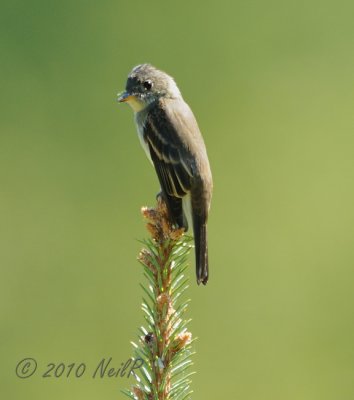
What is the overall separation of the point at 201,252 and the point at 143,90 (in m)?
1.28

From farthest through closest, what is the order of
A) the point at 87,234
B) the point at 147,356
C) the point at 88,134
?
the point at 88,134 → the point at 87,234 → the point at 147,356

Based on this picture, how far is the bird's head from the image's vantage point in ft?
15.8

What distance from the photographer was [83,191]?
20.4 feet

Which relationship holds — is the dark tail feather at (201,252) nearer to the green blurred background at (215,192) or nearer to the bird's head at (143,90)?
the bird's head at (143,90)

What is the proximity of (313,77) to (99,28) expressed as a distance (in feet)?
6.04

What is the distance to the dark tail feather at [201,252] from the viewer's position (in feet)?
12.5

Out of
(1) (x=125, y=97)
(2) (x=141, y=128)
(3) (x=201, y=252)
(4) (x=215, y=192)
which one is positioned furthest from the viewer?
(4) (x=215, y=192)

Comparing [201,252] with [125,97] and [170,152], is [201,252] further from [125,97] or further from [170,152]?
[125,97]

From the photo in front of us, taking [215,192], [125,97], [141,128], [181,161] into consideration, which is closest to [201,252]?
[181,161]

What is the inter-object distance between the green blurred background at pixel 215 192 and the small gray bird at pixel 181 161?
1.43 meters

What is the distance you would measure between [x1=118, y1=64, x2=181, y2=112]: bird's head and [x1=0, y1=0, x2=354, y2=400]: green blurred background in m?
1.29

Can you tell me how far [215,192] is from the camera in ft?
21.8

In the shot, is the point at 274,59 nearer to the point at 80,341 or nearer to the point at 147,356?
the point at 80,341

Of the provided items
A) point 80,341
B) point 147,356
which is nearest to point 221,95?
point 80,341
